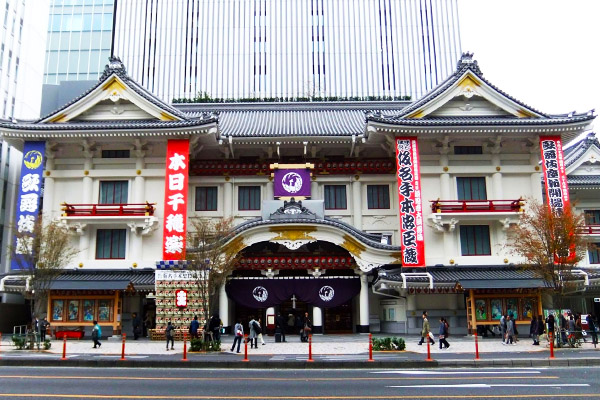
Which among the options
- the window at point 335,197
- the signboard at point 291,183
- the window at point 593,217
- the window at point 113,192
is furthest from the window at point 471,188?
the window at point 113,192

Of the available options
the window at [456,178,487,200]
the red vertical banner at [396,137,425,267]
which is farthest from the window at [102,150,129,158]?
the window at [456,178,487,200]

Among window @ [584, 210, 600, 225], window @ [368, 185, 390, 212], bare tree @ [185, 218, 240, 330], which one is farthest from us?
window @ [584, 210, 600, 225]

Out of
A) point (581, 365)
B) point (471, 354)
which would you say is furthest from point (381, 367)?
point (581, 365)

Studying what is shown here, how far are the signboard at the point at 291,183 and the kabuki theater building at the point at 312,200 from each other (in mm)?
93

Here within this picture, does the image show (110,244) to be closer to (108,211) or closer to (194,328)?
(108,211)

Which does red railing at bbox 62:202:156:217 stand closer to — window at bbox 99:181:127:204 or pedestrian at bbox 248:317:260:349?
window at bbox 99:181:127:204

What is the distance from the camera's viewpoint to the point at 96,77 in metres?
70.6

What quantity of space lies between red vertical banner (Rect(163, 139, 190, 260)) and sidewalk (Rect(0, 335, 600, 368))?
5960 mm

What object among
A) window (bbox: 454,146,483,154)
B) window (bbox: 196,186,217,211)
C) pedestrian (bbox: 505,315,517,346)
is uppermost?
window (bbox: 454,146,483,154)

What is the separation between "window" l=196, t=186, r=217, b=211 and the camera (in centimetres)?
3438

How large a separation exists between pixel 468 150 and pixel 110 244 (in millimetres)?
22851

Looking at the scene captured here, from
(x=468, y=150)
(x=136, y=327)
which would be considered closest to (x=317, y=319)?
(x=136, y=327)

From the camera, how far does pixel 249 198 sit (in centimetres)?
3466

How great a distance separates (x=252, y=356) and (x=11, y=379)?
8.71 meters
